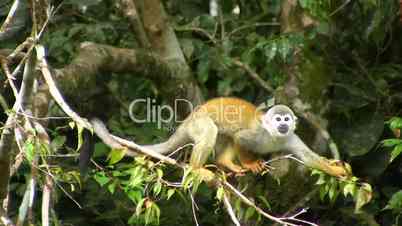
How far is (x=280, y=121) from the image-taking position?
463 centimetres

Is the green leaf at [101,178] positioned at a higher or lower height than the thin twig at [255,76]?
lower

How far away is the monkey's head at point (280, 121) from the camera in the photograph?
15.0ft

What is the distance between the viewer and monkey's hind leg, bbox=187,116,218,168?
13.8 ft

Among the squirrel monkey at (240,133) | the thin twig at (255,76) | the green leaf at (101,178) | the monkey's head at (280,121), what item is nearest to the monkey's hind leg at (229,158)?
the squirrel monkey at (240,133)

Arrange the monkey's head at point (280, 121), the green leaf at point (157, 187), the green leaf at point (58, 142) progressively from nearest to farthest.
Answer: the green leaf at point (157, 187) < the green leaf at point (58, 142) < the monkey's head at point (280, 121)

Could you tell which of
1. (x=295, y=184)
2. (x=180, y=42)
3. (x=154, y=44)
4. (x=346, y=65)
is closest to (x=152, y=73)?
(x=154, y=44)

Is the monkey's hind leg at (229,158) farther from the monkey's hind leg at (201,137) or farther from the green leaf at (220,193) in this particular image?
the green leaf at (220,193)

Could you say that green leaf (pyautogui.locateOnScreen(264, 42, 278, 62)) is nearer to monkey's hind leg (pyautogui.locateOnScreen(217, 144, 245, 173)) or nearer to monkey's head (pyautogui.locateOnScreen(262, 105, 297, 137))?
monkey's head (pyautogui.locateOnScreen(262, 105, 297, 137))

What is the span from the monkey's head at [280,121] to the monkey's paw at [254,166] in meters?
0.22

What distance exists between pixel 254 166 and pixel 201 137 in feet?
1.87

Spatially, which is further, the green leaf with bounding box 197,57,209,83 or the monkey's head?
the green leaf with bounding box 197,57,209,83

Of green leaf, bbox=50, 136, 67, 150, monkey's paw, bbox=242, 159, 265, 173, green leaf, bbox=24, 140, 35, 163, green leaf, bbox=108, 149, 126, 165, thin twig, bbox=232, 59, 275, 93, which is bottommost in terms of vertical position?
monkey's paw, bbox=242, 159, 265, 173

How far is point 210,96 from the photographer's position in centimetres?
620

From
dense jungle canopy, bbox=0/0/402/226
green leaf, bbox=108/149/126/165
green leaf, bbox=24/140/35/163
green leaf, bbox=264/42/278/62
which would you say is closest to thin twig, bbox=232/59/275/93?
dense jungle canopy, bbox=0/0/402/226
